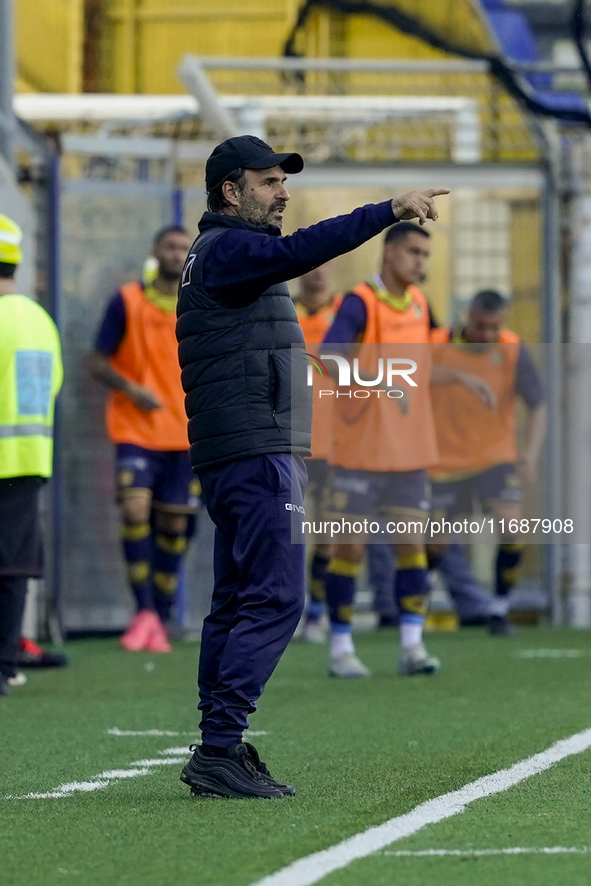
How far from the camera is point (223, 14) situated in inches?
1023

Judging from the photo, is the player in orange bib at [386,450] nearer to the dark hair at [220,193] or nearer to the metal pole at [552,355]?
the dark hair at [220,193]

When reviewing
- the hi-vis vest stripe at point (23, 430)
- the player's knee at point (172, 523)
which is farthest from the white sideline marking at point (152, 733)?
the player's knee at point (172, 523)

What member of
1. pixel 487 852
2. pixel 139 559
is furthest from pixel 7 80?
pixel 487 852

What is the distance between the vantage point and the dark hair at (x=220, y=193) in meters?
5.10

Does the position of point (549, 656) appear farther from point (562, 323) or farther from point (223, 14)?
point (223, 14)

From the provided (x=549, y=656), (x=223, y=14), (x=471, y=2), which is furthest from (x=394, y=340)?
(x=223, y=14)

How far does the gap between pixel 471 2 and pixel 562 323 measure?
14.4ft

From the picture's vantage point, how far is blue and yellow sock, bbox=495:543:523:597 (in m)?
11.6

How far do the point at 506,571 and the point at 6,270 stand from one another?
186 inches

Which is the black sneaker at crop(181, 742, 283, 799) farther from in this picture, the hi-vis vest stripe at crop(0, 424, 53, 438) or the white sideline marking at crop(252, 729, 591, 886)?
the hi-vis vest stripe at crop(0, 424, 53, 438)

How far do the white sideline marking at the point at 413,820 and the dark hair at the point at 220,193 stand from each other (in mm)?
1776

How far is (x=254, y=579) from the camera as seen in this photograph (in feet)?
16.4

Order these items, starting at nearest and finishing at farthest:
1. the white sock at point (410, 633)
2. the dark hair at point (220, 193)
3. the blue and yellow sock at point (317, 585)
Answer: the dark hair at point (220, 193)
the white sock at point (410, 633)
the blue and yellow sock at point (317, 585)

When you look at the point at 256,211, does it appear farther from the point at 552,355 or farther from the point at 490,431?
the point at 552,355
